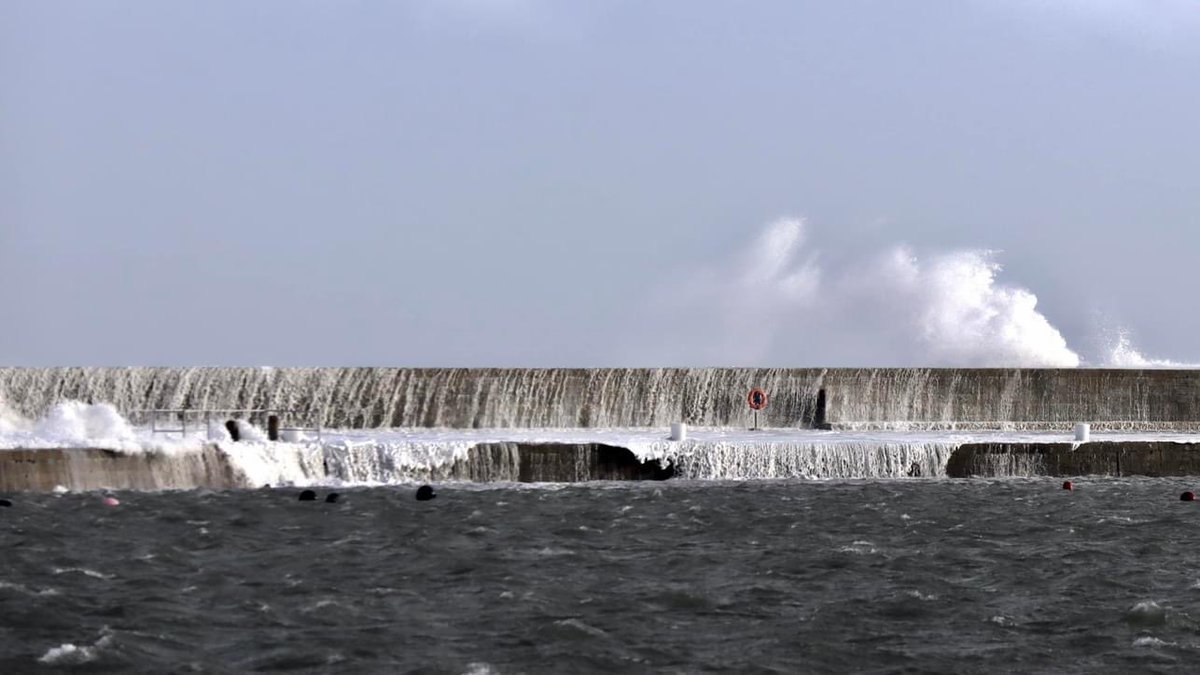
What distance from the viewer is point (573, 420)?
46.7 m

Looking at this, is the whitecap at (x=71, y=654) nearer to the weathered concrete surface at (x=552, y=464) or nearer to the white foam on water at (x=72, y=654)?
the white foam on water at (x=72, y=654)

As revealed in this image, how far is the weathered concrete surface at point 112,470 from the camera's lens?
3025cm

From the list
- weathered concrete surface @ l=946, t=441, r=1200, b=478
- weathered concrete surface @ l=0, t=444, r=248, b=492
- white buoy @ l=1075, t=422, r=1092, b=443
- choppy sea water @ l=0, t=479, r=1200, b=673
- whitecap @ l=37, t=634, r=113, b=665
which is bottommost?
whitecap @ l=37, t=634, r=113, b=665

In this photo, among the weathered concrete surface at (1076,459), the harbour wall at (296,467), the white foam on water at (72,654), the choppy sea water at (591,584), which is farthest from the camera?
the weathered concrete surface at (1076,459)

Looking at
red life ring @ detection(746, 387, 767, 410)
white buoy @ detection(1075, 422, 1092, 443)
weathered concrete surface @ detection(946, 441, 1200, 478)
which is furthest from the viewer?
red life ring @ detection(746, 387, 767, 410)

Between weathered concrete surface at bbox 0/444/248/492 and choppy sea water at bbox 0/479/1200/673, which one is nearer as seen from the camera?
choppy sea water at bbox 0/479/1200/673

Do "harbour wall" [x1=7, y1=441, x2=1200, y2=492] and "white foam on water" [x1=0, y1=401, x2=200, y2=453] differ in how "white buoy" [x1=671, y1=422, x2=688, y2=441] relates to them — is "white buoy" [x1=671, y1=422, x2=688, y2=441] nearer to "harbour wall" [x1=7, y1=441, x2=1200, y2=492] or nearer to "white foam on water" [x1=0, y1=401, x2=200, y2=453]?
"harbour wall" [x1=7, y1=441, x2=1200, y2=492]

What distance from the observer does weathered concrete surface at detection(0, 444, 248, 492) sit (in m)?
30.2

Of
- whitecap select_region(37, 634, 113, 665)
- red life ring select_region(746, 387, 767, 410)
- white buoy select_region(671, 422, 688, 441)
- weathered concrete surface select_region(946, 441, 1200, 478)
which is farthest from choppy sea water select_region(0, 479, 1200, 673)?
red life ring select_region(746, 387, 767, 410)

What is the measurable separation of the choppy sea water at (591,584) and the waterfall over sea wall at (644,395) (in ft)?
50.9

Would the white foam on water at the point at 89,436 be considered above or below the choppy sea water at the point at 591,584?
above

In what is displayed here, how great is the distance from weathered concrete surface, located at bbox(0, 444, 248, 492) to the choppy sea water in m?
1.19

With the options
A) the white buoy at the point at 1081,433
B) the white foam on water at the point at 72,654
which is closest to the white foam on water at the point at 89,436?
the white foam on water at the point at 72,654

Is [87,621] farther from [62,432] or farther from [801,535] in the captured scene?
[62,432]
